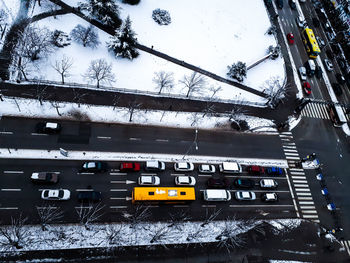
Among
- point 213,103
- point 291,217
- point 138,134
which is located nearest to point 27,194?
point 138,134

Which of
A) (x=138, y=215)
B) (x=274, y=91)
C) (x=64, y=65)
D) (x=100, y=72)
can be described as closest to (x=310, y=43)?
(x=274, y=91)

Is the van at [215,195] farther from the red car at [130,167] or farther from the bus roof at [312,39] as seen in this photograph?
the bus roof at [312,39]

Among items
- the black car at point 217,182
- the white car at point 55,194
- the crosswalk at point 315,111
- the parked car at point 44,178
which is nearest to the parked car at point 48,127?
the parked car at point 44,178

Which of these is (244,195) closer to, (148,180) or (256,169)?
(256,169)

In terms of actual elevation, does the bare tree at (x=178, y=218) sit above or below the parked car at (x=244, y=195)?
below

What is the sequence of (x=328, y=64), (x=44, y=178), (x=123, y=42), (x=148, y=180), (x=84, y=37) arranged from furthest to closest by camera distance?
1. (x=328, y=64)
2. (x=84, y=37)
3. (x=123, y=42)
4. (x=148, y=180)
5. (x=44, y=178)

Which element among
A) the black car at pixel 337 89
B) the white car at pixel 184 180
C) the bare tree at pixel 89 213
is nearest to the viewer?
the bare tree at pixel 89 213

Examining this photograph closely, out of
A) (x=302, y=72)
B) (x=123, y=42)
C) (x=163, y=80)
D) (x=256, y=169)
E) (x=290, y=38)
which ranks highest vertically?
(x=290, y=38)

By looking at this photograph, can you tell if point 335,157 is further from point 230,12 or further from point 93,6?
point 93,6
